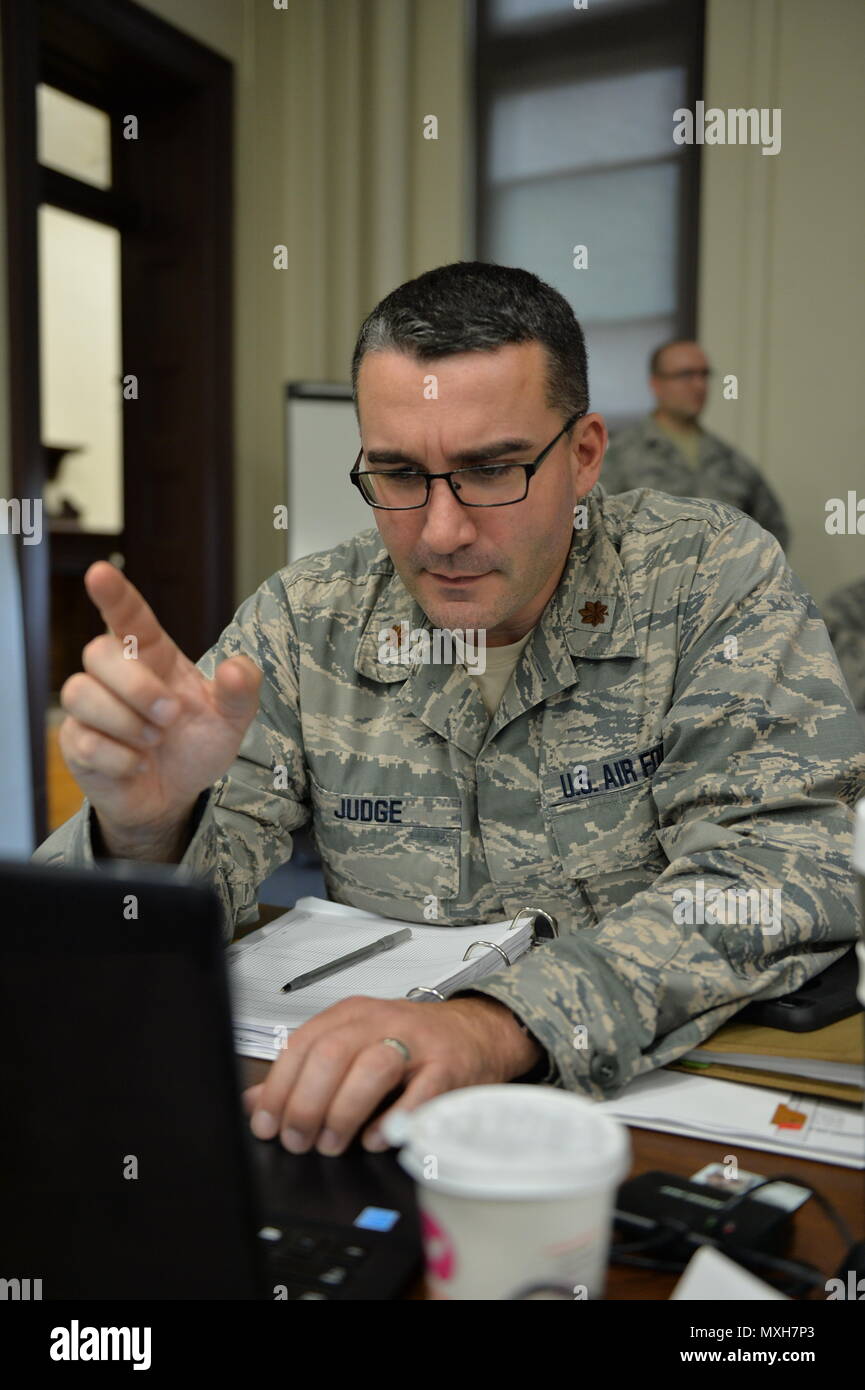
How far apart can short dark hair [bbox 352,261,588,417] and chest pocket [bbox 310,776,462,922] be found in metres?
0.48

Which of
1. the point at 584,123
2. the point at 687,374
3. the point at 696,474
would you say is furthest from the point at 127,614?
the point at 584,123

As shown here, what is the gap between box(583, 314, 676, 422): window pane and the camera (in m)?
4.00

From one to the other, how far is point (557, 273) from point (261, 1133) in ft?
13.1

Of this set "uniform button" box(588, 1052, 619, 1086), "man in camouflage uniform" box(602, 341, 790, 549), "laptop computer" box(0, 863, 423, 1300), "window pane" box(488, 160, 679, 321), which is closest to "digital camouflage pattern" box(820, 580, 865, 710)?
"man in camouflage uniform" box(602, 341, 790, 549)

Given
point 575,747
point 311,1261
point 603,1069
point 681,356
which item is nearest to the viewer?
point 311,1261

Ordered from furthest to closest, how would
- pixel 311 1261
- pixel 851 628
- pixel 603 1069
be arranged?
pixel 851 628 → pixel 603 1069 → pixel 311 1261

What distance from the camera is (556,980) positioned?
0.79m

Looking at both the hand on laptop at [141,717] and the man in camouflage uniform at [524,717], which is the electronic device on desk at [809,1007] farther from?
the hand on laptop at [141,717]

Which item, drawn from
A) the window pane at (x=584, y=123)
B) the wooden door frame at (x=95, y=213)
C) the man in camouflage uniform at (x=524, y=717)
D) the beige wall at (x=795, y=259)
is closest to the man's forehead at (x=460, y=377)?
the man in camouflage uniform at (x=524, y=717)

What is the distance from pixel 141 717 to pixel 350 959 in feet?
0.97

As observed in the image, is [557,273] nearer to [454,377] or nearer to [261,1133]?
[454,377]

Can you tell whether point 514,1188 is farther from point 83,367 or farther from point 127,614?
point 83,367

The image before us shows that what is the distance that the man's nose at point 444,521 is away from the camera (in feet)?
3.76

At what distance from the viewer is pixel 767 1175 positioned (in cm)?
64
